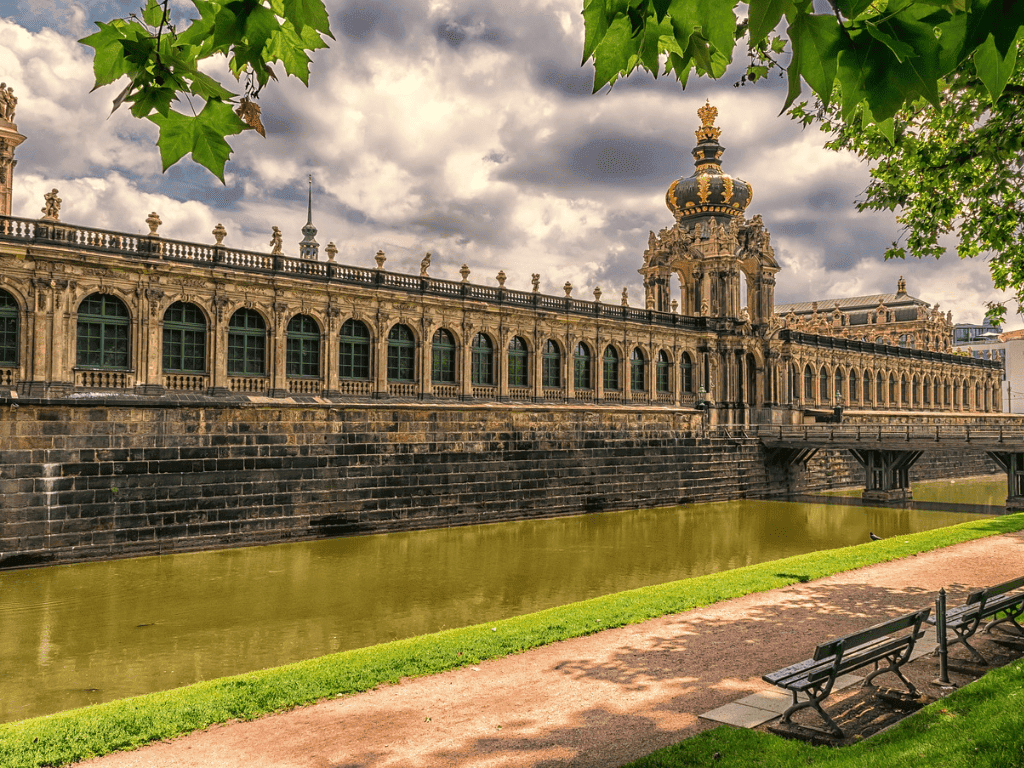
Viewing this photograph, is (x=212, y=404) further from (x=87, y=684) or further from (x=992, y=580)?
(x=992, y=580)

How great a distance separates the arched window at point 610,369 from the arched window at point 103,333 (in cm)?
2402

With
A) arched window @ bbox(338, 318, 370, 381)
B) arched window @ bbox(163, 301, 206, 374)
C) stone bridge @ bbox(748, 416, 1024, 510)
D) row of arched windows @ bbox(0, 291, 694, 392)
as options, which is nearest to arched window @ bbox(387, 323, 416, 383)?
row of arched windows @ bbox(0, 291, 694, 392)

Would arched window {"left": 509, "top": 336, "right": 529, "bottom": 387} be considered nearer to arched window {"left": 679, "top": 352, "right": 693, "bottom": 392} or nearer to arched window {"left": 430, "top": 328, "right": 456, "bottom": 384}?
arched window {"left": 430, "top": 328, "right": 456, "bottom": 384}

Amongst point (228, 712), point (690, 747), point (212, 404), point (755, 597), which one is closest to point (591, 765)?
point (690, 747)

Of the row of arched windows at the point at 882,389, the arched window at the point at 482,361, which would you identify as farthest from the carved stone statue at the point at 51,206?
the row of arched windows at the point at 882,389

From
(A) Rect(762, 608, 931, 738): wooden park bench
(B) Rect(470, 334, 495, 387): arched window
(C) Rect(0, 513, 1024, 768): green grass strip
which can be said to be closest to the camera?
(A) Rect(762, 608, 931, 738): wooden park bench

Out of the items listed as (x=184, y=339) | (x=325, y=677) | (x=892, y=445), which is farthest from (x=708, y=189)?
(x=325, y=677)

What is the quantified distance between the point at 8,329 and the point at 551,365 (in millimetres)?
23350

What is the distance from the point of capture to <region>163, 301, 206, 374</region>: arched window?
26766 millimetres

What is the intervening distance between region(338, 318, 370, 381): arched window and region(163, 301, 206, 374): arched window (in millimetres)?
5408

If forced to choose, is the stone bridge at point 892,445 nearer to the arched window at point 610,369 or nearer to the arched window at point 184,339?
the arched window at point 610,369

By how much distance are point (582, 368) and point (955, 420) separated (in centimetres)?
4892

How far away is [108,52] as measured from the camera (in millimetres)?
3236

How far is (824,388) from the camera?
59.3m
